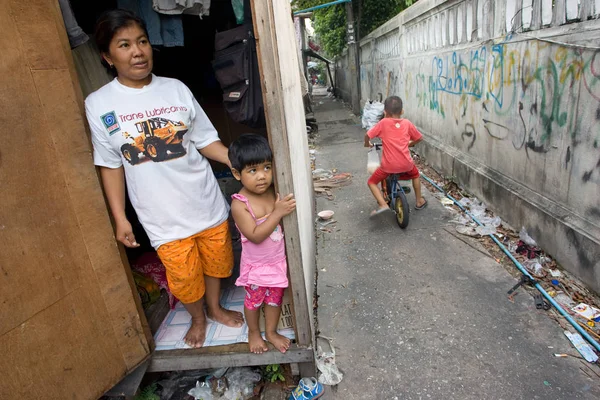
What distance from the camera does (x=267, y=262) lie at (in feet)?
7.22

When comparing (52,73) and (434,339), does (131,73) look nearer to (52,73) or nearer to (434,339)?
(52,73)

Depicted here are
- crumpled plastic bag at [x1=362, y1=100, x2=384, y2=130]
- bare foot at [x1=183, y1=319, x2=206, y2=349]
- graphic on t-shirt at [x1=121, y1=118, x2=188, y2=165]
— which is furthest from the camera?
crumpled plastic bag at [x1=362, y1=100, x2=384, y2=130]

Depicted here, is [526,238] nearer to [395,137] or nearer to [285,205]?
[395,137]

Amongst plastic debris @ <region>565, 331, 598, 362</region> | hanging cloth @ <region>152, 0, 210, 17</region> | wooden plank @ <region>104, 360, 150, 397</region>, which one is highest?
hanging cloth @ <region>152, 0, 210, 17</region>

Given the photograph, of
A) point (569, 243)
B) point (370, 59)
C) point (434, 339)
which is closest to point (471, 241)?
point (569, 243)

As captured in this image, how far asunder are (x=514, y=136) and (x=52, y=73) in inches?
162

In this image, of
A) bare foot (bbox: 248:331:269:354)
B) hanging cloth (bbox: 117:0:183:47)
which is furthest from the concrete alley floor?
hanging cloth (bbox: 117:0:183:47)

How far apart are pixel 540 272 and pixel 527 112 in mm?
1578

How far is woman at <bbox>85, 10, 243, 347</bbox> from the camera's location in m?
1.94

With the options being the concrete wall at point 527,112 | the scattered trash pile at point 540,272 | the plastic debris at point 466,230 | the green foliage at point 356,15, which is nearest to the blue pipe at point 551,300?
the scattered trash pile at point 540,272

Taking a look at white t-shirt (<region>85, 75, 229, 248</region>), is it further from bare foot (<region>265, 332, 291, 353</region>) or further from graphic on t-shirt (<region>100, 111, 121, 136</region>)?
bare foot (<region>265, 332, 291, 353</region>)

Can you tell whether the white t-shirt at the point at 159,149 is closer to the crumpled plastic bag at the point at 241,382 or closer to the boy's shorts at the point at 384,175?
the crumpled plastic bag at the point at 241,382

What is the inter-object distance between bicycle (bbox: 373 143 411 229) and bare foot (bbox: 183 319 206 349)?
272cm

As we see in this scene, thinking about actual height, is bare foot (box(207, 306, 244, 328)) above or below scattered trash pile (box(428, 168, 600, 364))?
above
